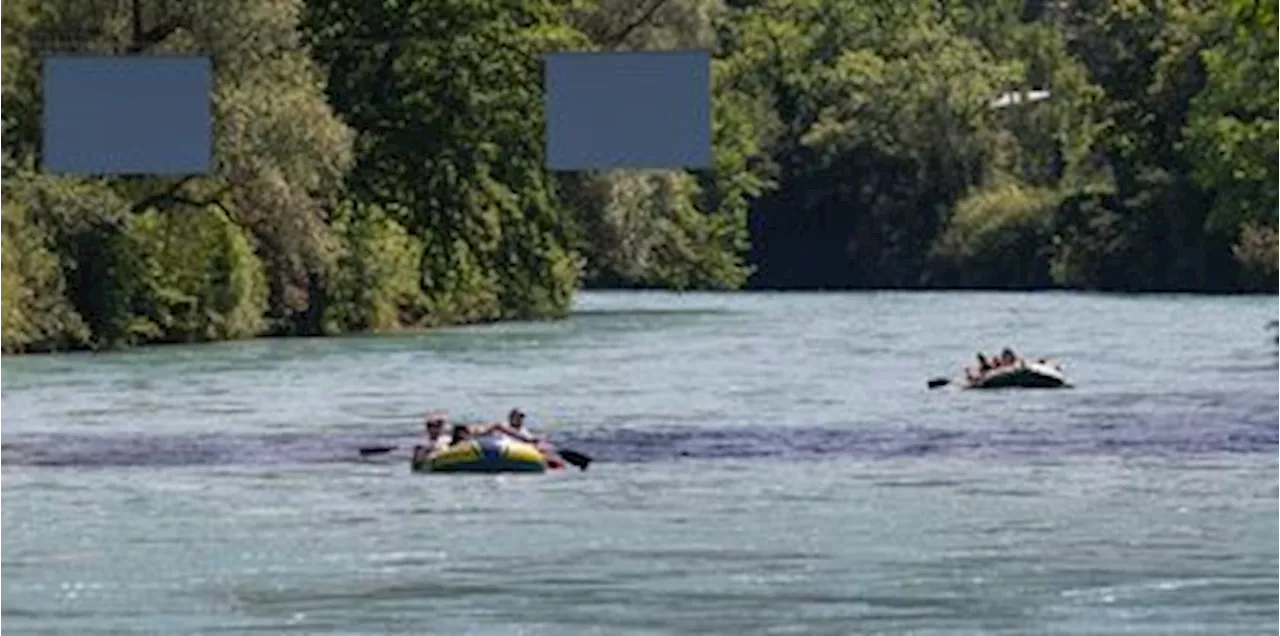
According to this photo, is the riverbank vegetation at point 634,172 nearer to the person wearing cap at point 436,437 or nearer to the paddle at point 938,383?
the person wearing cap at point 436,437

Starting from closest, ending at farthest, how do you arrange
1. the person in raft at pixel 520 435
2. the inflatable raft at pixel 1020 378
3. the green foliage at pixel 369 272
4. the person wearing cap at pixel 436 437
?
the person in raft at pixel 520 435
the person wearing cap at pixel 436 437
the inflatable raft at pixel 1020 378
the green foliage at pixel 369 272

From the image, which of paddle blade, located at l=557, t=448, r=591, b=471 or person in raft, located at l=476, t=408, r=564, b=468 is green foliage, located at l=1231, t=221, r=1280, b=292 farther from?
paddle blade, located at l=557, t=448, r=591, b=471

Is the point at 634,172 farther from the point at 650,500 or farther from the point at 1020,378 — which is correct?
the point at 650,500

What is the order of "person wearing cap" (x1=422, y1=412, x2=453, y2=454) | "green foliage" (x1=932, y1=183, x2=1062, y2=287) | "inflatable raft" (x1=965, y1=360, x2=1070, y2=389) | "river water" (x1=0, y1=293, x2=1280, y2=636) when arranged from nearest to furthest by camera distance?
"river water" (x1=0, y1=293, x2=1280, y2=636), "person wearing cap" (x1=422, y1=412, x2=453, y2=454), "inflatable raft" (x1=965, y1=360, x2=1070, y2=389), "green foliage" (x1=932, y1=183, x2=1062, y2=287)

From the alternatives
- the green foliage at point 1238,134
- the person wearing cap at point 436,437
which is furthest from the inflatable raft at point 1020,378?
the green foliage at point 1238,134

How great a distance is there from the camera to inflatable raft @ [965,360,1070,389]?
6738cm

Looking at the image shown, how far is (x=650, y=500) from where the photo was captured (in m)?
44.0

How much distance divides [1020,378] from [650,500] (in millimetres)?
24099

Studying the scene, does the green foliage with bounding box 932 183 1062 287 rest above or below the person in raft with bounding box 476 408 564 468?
below

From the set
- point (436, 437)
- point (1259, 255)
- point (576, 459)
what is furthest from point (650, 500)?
point (1259, 255)
